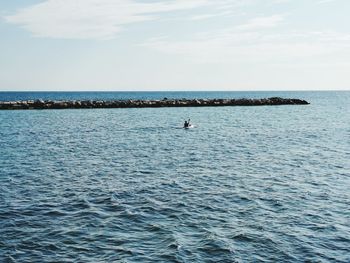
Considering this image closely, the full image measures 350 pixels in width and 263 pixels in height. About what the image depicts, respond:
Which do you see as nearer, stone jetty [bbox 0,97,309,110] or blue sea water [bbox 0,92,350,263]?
blue sea water [bbox 0,92,350,263]

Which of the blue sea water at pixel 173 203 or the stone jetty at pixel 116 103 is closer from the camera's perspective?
the blue sea water at pixel 173 203

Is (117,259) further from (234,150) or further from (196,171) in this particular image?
(234,150)

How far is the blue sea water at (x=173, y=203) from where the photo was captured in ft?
56.4

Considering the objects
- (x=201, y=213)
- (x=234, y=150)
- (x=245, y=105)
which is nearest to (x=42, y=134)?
(x=234, y=150)

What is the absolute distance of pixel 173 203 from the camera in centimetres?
2355

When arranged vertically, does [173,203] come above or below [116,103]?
below

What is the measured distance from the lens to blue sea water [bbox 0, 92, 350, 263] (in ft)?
56.4

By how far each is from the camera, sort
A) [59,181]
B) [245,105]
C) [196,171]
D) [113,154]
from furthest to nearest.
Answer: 1. [245,105]
2. [113,154]
3. [196,171]
4. [59,181]

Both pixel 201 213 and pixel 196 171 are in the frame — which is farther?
pixel 196 171

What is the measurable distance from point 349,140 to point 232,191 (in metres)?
34.2

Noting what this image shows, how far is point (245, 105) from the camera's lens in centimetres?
13475

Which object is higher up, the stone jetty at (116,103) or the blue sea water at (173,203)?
the stone jetty at (116,103)

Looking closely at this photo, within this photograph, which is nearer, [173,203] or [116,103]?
[173,203]

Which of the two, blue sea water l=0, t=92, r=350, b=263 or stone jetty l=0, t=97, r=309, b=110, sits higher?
stone jetty l=0, t=97, r=309, b=110
